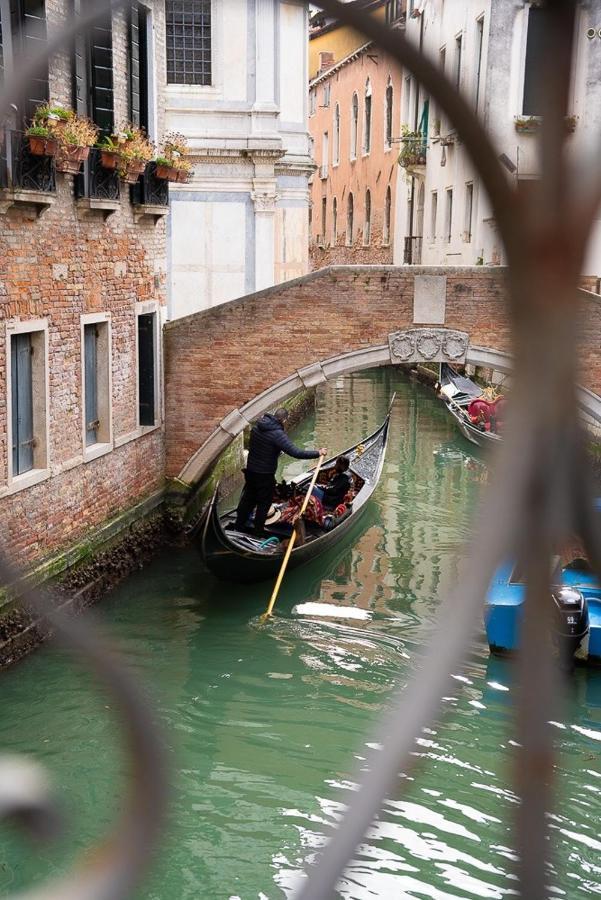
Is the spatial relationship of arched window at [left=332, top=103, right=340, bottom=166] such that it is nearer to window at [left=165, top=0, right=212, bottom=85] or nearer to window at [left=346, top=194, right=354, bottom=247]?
window at [left=346, top=194, right=354, bottom=247]

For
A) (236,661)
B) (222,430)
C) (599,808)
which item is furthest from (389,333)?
(599,808)

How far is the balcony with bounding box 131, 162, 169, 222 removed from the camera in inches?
269

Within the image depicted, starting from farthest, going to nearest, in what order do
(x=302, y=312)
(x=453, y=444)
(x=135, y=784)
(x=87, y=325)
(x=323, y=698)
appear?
(x=453, y=444) → (x=302, y=312) → (x=87, y=325) → (x=323, y=698) → (x=135, y=784)

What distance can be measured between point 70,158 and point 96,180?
21.7 inches

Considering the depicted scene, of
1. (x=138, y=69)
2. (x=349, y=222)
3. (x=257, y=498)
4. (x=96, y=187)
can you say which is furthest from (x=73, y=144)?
(x=349, y=222)

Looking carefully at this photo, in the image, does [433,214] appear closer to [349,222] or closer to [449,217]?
[449,217]

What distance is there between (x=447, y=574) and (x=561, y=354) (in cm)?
677

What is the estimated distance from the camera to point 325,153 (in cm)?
2148

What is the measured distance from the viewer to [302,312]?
7.21 metres

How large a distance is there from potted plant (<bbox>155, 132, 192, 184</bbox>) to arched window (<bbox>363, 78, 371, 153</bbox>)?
11165 mm

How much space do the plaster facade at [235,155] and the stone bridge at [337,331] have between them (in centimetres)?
300

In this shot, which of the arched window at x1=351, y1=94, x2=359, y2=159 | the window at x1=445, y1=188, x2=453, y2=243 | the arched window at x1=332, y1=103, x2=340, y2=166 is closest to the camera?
the window at x1=445, y1=188, x2=453, y2=243

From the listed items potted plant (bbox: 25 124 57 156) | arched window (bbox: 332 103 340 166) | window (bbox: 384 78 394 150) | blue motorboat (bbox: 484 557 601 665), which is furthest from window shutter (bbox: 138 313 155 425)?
arched window (bbox: 332 103 340 166)

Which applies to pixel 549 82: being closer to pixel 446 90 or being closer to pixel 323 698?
pixel 446 90
